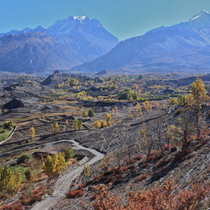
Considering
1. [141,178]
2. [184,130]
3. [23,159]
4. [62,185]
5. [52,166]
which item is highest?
[184,130]

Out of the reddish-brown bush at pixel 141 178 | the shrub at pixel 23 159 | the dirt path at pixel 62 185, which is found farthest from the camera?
the shrub at pixel 23 159

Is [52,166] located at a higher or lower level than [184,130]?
lower

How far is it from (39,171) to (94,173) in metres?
27.8

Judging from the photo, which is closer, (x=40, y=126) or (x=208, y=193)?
(x=208, y=193)

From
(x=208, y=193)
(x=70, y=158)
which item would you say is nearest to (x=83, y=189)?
(x=208, y=193)

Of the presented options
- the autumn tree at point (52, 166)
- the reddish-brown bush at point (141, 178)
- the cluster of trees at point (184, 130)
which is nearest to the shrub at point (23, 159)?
the autumn tree at point (52, 166)

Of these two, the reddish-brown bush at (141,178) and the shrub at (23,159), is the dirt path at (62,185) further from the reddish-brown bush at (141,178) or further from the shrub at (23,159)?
the shrub at (23,159)

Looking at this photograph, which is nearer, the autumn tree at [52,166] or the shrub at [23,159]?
the autumn tree at [52,166]

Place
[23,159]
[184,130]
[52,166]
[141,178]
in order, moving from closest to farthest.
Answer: [141,178]
[184,130]
[52,166]
[23,159]

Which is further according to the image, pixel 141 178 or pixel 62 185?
pixel 62 185

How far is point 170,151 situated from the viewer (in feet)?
173

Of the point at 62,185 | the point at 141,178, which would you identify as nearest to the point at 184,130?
the point at 141,178

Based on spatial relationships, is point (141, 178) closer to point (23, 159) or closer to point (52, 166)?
point (52, 166)

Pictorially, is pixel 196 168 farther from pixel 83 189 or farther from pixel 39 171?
pixel 39 171
